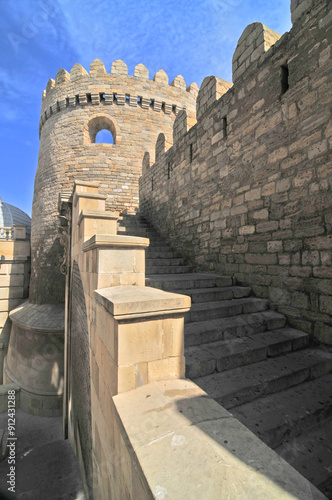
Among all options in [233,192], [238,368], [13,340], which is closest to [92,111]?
[233,192]

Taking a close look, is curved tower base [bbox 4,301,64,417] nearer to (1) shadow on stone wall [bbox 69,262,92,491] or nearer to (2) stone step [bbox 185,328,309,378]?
(1) shadow on stone wall [bbox 69,262,92,491]

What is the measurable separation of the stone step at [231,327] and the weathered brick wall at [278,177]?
0.30 metres

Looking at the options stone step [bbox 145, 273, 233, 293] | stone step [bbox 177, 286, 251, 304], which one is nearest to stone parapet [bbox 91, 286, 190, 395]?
stone step [bbox 177, 286, 251, 304]

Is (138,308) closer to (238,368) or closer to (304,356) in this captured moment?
(238,368)

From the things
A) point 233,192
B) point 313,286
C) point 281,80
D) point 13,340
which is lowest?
point 13,340

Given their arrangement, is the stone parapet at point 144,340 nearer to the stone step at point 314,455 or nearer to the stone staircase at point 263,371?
the stone staircase at point 263,371

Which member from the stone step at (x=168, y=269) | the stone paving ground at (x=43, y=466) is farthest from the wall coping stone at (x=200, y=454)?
the stone paving ground at (x=43, y=466)

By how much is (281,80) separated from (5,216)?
25.5 metres

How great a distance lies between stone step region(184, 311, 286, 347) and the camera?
3.01 metres

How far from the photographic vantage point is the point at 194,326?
318 centimetres

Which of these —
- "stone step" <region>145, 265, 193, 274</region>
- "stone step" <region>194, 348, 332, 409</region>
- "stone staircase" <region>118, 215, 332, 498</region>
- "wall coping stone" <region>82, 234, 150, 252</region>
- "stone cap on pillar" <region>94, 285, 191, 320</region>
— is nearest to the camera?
"stone cap on pillar" <region>94, 285, 191, 320</region>

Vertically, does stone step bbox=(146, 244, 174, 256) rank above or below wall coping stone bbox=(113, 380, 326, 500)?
above

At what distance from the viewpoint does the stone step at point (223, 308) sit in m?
3.41

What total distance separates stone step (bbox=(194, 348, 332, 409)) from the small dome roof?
22861 millimetres
